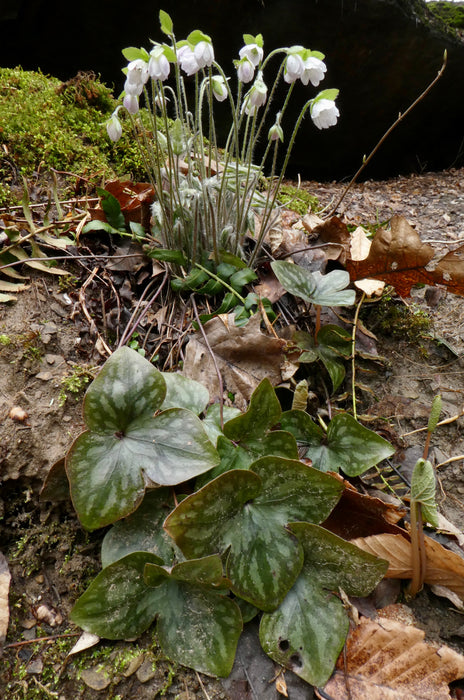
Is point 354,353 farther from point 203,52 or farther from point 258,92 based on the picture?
point 203,52

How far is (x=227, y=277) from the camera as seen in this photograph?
1517 millimetres

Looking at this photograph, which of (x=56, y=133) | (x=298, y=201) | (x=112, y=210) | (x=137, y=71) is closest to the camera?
(x=137, y=71)

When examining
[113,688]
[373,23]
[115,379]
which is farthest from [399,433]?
[373,23]

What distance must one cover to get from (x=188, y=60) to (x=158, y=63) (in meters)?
0.08

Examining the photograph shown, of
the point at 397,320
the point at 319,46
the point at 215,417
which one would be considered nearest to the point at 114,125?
the point at 215,417

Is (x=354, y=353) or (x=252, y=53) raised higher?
(x=252, y=53)

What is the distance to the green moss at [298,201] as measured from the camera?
226 centimetres

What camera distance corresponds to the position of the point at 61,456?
45.1 inches

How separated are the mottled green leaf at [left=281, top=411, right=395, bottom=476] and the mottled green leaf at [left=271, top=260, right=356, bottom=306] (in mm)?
365

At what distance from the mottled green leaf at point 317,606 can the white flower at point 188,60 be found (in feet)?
3.71

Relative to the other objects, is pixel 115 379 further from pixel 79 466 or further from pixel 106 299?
pixel 106 299

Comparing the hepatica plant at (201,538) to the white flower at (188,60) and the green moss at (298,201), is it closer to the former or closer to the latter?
the white flower at (188,60)

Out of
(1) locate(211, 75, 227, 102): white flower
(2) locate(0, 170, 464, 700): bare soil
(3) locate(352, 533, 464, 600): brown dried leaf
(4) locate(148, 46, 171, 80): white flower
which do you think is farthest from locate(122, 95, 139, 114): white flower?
(3) locate(352, 533, 464, 600): brown dried leaf

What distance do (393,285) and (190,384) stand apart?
2.88ft
